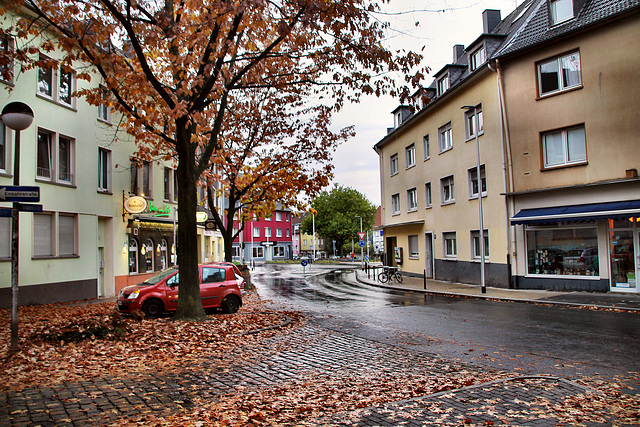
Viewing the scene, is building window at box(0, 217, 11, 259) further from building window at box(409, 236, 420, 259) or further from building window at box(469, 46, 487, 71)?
building window at box(409, 236, 420, 259)

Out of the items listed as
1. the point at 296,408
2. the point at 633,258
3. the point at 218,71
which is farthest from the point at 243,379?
the point at 633,258

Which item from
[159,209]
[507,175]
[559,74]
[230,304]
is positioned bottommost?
[230,304]

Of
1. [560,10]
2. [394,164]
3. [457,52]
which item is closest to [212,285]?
[560,10]

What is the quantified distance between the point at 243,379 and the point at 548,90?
18.0 m

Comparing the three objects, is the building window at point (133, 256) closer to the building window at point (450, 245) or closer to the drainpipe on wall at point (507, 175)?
the building window at point (450, 245)

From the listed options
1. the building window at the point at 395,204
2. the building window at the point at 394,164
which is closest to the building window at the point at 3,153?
the building window at the point at 394,164

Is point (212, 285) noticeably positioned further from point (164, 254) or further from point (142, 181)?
point (164, 254)

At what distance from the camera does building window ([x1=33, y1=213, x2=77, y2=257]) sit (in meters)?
17.6

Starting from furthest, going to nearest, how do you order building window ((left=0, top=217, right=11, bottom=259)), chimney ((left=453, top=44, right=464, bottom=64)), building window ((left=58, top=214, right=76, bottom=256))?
chimney ((left=453, top=44, right=464, bottom=64)), building window ((left=58, top=214, right=76, bottom=256)), building window ((left=0, top=217, right=11, bottom=259))

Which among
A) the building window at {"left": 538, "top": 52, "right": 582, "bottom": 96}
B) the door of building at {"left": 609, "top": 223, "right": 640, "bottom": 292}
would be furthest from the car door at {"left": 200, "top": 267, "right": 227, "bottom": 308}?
the building window at {"left": 538, "top": 52, "right": 582, "bottom": 96}

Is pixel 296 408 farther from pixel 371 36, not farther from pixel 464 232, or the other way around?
pixel 464 232

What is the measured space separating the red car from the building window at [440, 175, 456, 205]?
1598 cm

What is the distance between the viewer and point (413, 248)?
3309 cm

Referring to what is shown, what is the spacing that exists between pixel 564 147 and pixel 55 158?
1967 cm
